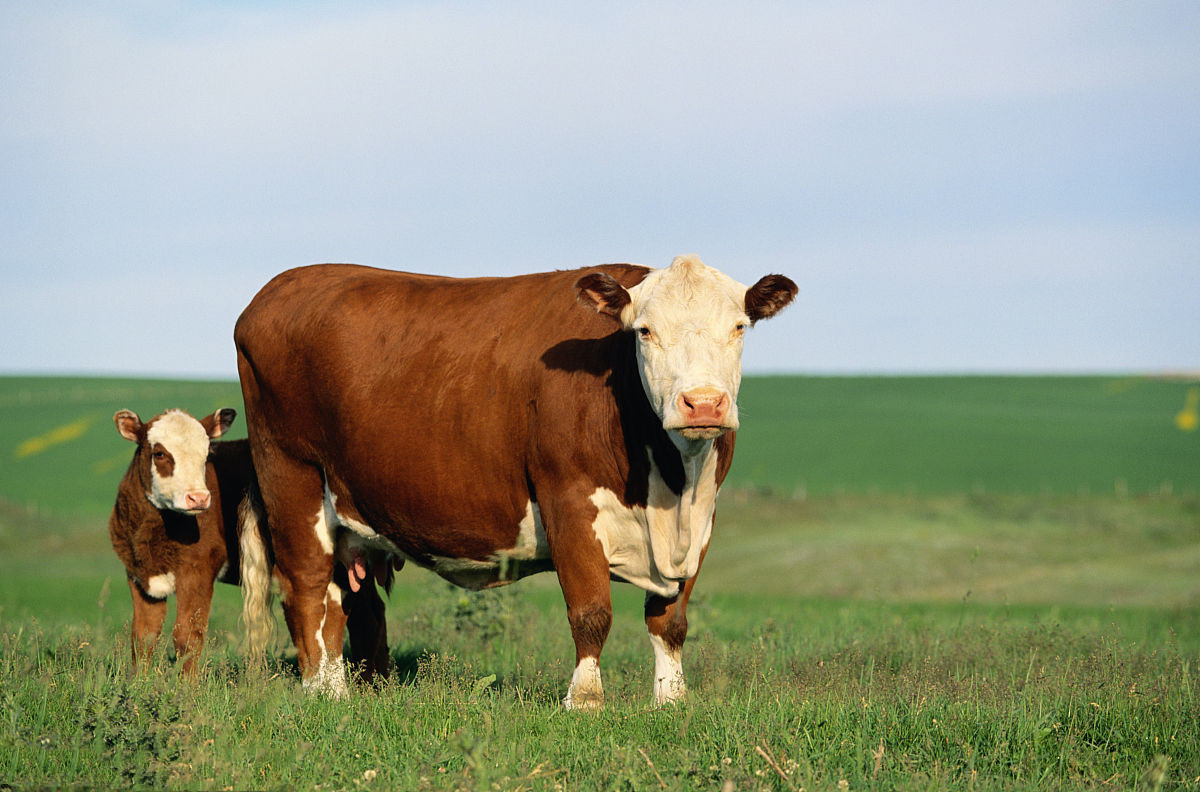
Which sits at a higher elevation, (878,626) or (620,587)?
(878,626)

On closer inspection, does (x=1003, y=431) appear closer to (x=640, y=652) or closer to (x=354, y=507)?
(x=640, y=652)

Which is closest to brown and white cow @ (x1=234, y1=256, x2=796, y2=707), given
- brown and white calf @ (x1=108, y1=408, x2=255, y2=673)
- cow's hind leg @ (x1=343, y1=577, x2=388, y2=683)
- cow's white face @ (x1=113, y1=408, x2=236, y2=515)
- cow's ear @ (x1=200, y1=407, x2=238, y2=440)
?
cow's hind leg @ (x1=343, y1=577, x2=388, y2=683)

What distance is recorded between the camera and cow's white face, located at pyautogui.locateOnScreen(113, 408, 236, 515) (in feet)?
30.2

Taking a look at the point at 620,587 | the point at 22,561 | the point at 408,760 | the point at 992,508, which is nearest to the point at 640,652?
the point at 408,760

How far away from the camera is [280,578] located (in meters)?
8.74

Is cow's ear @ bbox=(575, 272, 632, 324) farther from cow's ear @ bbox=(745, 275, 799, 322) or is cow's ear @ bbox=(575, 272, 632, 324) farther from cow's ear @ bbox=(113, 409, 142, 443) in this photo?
cow's ear @ bbox=(113, 409, 142, 443)

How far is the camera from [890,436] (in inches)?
1924

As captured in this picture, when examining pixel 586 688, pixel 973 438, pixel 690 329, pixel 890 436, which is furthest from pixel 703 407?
pixel 890 436

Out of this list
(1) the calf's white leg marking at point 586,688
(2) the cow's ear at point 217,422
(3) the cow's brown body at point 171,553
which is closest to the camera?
(1) the calf's white leg marking at point 586,688

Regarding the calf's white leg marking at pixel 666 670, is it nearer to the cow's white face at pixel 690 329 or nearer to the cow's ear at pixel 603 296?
the cow's white face at pixel 690 329

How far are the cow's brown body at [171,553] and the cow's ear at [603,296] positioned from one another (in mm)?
4235

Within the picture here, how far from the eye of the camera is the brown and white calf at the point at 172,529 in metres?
9.27

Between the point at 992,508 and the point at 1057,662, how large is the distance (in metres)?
27.3

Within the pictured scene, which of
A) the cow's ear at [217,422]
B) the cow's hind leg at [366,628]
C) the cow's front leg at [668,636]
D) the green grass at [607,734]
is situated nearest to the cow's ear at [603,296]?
the cow's front leg at [668,636]
